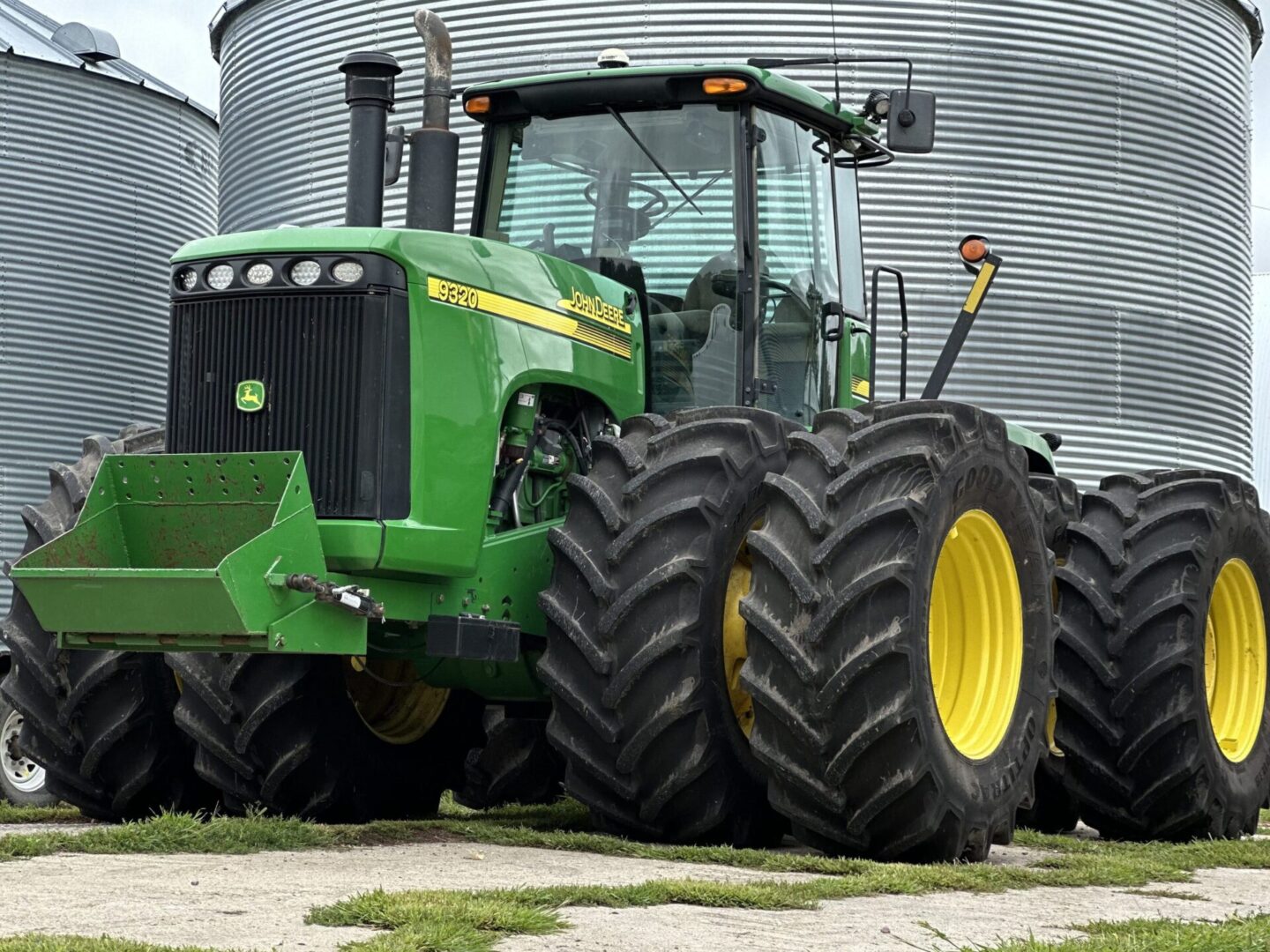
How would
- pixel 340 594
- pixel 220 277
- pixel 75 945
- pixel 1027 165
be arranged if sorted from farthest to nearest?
pixel 1027 165
pixel 220 277
pixel 340 594
pixel 75 945

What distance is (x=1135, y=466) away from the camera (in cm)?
1538

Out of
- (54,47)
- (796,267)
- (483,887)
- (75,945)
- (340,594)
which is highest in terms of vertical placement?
(54,47)

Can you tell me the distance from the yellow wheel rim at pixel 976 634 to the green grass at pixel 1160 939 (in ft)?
6.60

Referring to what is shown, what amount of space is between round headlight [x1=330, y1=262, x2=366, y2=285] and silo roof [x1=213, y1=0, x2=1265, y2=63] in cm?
1200

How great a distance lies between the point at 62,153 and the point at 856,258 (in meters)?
12.7

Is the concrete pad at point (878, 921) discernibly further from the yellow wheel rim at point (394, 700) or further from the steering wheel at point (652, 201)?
the steering wheel at point (652, 201)

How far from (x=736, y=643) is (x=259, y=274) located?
6.75 feet

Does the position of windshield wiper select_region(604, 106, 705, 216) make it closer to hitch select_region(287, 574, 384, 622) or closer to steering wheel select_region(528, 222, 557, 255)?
steering wheel select_region(528, 222, 557, 255)

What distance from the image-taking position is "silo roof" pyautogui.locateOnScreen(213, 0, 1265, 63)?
17172 mm

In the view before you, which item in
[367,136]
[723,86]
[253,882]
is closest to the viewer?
[253,882]

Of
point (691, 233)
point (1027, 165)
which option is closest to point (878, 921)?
point (691, 233)

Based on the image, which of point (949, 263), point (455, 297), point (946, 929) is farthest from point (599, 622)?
point (949, 263)

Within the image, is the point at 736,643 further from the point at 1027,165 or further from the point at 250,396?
the point at 1027,165

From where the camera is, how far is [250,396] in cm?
608
